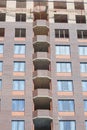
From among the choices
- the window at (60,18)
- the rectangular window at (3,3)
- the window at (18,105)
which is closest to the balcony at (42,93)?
the window at (18,105)

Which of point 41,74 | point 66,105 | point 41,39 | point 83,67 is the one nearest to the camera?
point 66,105

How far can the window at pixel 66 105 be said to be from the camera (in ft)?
166

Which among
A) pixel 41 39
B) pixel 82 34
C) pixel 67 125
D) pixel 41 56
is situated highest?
pixel 82 34

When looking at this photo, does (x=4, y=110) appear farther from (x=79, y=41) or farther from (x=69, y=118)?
(x=79, y=41)

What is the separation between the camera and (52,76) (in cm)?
5331

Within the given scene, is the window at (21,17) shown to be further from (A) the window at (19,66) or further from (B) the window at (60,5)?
(A) the window at (19,66)

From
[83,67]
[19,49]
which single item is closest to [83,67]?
[83,67]

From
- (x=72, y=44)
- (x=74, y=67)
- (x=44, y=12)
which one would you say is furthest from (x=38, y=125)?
(x=44, y=12)

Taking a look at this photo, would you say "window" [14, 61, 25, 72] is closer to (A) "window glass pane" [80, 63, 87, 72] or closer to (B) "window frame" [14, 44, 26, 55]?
(B) "window frame" [14, 44, 26, 55]

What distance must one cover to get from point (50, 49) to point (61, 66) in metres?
3.64

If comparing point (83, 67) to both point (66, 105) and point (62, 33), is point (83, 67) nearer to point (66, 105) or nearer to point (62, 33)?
point (66, 105)

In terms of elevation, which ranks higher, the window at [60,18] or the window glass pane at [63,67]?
the window at [60,18]

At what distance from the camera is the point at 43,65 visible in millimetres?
56031

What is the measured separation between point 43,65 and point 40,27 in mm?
6899
